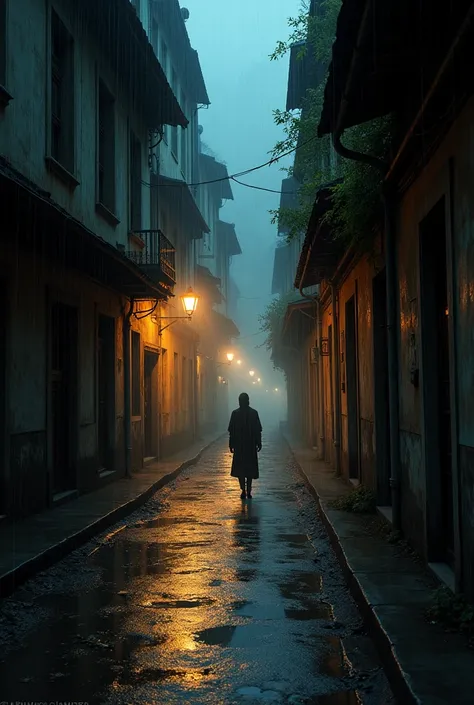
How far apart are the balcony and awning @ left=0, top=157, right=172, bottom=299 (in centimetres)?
154

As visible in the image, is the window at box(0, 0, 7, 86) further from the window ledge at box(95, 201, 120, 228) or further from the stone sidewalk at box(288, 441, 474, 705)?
the stone sidewalk at box(288, 441, 474, 705)

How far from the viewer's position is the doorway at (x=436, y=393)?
253 inches

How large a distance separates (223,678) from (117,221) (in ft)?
37.4

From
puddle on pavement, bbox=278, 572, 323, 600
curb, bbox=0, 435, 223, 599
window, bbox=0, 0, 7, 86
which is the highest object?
window, bbox=0, 0, 7, 86

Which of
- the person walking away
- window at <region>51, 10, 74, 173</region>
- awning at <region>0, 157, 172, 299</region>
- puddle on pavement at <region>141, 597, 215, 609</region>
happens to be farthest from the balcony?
puddle on pavement at <region>141, 597, 215, 609</region>

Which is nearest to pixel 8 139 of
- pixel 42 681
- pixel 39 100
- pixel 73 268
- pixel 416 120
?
pixel 39 100

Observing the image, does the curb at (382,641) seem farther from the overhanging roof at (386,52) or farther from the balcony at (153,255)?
the balcony at (153,255)

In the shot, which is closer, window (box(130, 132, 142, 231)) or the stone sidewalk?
the stone sidewalk

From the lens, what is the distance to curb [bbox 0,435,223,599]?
6.38 metres

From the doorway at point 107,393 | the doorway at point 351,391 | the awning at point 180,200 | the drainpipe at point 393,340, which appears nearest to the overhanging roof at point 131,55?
the awning at point 180,200

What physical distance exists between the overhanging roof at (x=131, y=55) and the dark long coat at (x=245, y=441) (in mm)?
6668

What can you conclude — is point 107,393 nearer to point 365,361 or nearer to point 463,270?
point 365,361

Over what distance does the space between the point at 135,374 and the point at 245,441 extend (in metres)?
4.16

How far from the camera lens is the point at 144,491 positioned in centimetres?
Result: 1282
